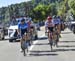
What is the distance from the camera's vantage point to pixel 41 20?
5571 inches

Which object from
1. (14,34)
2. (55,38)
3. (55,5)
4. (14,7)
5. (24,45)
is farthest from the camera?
(55,5)

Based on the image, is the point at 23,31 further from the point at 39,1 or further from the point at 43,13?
the point at 39,1

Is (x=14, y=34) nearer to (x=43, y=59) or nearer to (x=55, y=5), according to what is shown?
(x=43, y=59)

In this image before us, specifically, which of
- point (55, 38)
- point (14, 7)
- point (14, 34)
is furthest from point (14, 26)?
point (14, 7)

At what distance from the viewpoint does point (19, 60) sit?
16.0m

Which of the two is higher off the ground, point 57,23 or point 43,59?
point 57,23

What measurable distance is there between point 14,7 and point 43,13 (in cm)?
2180

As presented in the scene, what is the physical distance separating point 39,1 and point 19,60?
156122mm

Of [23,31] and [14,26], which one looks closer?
[23,31]

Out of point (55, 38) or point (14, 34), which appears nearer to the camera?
point (55, 38)

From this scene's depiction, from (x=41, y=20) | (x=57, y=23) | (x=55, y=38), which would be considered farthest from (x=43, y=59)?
(x=41, y=20)

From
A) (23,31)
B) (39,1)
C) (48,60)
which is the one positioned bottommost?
(48,60)

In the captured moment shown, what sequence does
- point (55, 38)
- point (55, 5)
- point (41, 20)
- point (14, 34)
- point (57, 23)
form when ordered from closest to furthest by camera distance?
point (55, 38) < point (57, 23) < point (14, 34) < point (41, 20) < point (55, 5)

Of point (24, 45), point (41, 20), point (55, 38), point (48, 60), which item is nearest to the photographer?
point (48, 60)
